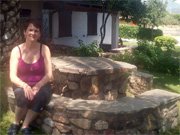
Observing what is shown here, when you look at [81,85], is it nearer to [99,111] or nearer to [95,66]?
[95,66]

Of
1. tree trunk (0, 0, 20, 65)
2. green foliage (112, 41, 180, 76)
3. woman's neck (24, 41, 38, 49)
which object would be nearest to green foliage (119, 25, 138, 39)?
green foliage (112, 41, 180, 76)

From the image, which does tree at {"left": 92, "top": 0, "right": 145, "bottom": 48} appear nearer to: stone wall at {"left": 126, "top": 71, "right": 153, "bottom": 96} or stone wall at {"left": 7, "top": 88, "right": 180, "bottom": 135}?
stone wall at {"left": 126, "top": 71, "right": 153, "bottom": 96}

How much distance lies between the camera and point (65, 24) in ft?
56.8

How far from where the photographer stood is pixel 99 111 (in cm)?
484

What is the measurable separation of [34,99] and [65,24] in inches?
506

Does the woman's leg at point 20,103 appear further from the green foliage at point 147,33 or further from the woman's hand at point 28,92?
the green foliage at point 147,33

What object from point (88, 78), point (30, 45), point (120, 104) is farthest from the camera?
point (88, 78)

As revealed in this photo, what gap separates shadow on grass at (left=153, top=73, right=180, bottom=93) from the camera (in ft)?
31.1

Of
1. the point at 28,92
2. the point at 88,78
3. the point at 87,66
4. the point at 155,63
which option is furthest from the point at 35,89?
the point at 155,63

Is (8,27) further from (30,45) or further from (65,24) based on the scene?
(65,24)

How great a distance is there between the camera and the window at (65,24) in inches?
667

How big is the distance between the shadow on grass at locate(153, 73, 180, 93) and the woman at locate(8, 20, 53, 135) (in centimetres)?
500

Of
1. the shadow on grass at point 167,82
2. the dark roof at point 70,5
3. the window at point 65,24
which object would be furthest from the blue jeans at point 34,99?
the window at point 65,24

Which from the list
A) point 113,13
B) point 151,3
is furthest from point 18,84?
point 151,3
